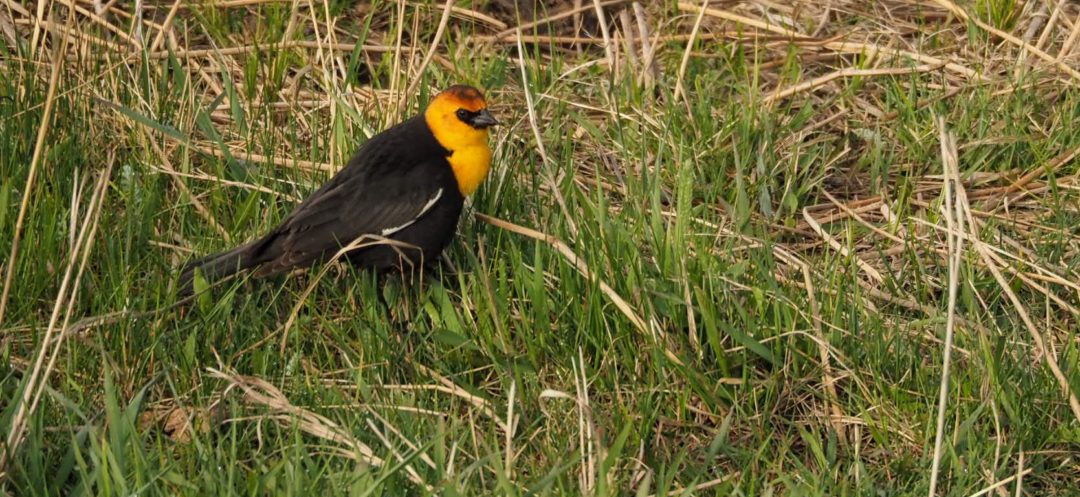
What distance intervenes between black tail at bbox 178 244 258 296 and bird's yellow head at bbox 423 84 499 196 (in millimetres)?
741

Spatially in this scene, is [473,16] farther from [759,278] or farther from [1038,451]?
[1038,451]

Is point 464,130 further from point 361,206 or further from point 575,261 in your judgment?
point 575,261

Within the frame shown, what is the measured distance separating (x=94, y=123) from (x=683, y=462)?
94.2 inches

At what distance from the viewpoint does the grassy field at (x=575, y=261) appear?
3352mm

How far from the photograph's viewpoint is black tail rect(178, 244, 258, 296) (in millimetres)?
4020

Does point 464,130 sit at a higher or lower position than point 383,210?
higher

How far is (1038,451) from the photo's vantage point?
344 cm

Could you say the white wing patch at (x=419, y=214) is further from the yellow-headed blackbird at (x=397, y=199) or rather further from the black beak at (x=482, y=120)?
the black beak at (x=482, y=120)

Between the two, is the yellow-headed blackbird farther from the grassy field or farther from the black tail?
the grassy field

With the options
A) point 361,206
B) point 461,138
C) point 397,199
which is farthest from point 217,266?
point 461,138

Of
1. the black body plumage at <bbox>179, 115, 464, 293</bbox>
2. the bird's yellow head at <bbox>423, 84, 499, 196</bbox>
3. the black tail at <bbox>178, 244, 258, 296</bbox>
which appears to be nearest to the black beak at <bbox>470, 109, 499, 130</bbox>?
the bird's yellow head at <bbox>423, 84, 499, 196</bbox>

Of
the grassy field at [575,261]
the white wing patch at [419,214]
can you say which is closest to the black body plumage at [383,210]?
the white wing patch at [419,214]

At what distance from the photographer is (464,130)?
14.9 ft

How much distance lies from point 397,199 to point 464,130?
1.09ft
